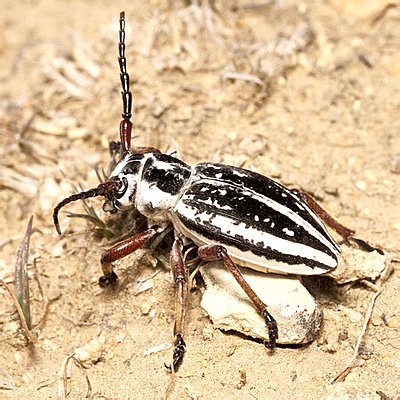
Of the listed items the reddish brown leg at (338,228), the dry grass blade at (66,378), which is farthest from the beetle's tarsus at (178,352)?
the reddish brown leg at (338,228)

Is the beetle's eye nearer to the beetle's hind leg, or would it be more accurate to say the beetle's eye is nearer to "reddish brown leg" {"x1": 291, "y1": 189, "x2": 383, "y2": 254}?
the beetle's hind leg

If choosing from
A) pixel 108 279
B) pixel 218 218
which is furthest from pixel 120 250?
pixel 218 218

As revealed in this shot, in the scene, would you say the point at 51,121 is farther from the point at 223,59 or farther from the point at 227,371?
the point at 227,371

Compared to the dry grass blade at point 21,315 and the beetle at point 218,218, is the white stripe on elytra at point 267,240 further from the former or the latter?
the dry grass blade at point 21,315

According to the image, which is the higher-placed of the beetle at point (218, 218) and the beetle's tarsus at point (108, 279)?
the beetle at point (218, 218)

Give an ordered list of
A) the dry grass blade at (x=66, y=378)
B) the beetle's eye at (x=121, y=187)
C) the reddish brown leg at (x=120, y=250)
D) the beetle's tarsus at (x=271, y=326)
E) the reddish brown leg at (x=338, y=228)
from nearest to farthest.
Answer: the beetle's tarsus at (x=271, y=326) < the dry grass blade at (x=66, y=378) < the reddish brown leg at (x=120, y=250) < the beetle's eye at (x=121, y=187) < the reddish brown leg at (x=338, y=228)

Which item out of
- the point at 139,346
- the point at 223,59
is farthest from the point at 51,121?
the point at 139,346
